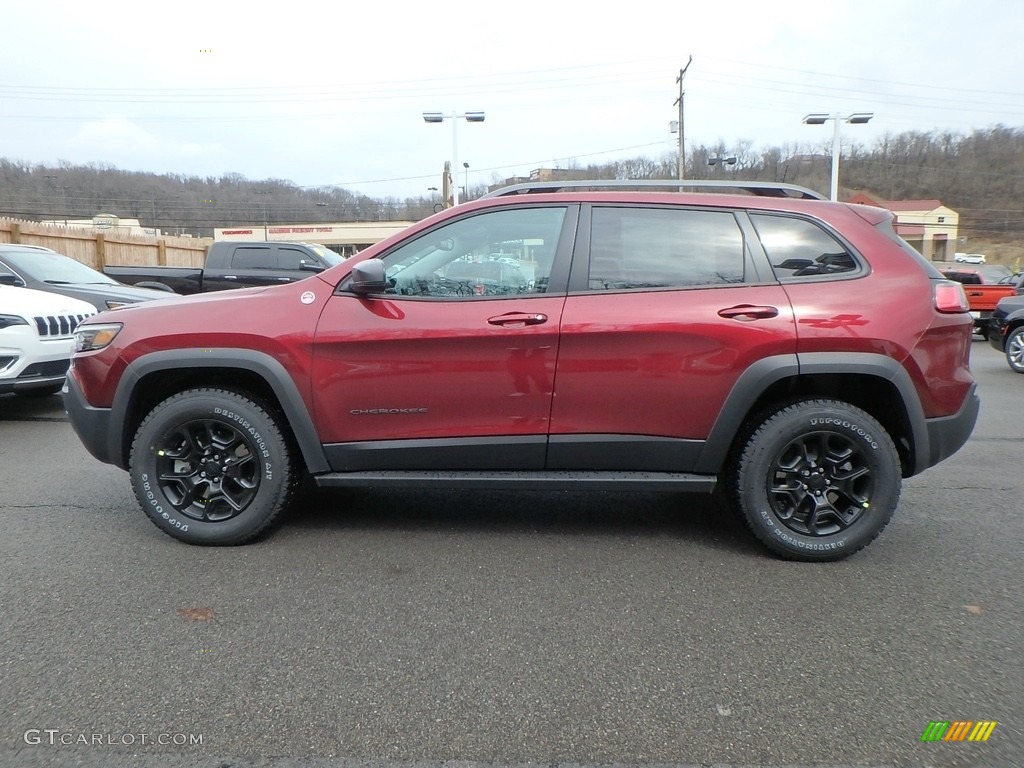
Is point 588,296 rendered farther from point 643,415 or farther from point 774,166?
point 774,166

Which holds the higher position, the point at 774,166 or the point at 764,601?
the point at 774,166

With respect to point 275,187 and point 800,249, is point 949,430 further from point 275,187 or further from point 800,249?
point 275,187

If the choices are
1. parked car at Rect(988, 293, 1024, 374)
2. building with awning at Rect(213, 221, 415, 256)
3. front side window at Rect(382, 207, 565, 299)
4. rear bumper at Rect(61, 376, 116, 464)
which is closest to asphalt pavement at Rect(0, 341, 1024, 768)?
rear bumper at Rect(61, 376, 116, 464)

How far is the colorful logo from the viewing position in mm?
2217

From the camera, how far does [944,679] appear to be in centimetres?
253

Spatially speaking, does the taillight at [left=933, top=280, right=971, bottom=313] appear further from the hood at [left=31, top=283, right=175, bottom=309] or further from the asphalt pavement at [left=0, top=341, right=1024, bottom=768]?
the hood at [left=31, top=283, right=175, bottom=309]

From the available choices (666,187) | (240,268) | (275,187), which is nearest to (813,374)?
(666,187)

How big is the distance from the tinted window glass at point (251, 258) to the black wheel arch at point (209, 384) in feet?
40.2

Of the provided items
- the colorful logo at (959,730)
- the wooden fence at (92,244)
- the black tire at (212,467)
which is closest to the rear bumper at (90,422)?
the black tire at (212,467)

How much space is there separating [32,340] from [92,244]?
59.1 ft

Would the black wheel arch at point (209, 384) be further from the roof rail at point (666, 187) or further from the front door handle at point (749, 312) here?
the front door handle at point (749, 312)

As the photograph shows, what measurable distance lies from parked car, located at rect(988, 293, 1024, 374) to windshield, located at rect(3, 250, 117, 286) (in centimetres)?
1303

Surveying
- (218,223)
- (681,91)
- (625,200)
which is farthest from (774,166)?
(625,200)

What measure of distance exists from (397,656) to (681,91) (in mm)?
32377
